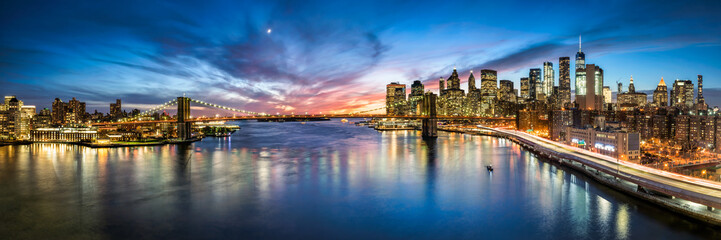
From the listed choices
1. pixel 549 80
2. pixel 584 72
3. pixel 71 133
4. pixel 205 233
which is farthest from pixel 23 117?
pixel 549 80

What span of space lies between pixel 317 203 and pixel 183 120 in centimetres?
3467

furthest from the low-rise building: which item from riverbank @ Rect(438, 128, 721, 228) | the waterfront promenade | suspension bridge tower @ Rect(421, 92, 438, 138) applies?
suspension bridge tower @ Rect(421, 92, 438, 138)

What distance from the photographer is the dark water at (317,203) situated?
11156mm

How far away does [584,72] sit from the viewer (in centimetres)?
10794

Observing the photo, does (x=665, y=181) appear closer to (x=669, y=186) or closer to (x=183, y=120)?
(x=669, y=186)

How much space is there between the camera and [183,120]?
1660 inches

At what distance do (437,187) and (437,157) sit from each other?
1111 centimetres

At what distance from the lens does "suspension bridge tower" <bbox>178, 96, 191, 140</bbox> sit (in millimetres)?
41000

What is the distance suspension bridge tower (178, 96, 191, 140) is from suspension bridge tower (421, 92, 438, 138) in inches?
1262

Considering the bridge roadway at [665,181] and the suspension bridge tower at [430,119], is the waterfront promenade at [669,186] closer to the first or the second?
the bridge roadway at [665,181]

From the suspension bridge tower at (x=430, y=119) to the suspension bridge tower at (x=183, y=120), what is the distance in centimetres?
3206

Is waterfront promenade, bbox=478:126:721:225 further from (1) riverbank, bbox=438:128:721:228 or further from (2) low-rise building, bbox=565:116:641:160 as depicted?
(2) low-rise building, bbox=565:116:641:160

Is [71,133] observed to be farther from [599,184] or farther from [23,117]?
[599,184]

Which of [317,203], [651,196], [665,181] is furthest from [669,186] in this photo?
[317,203]
